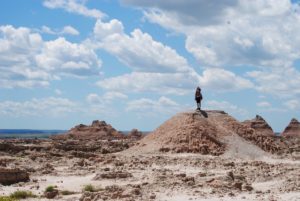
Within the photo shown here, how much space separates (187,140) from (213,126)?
8.49 ft

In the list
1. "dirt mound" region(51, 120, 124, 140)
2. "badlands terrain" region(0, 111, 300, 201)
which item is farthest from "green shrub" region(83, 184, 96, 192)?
"dirt mound" region(51, 120, 124, 140)

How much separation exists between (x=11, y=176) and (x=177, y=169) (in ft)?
26.9

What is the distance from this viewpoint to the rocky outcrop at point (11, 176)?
20375 mm

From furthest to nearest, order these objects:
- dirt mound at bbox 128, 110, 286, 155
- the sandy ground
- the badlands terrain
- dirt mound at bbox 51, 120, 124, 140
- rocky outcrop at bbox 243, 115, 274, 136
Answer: dirt mound at bbox 51, 120, 124, 140, rocky outcrop at bbox 243, 115, 274, 136, dirt mound at bbox 128, 110, 286, 155, the badlands terrain, the sandy ground

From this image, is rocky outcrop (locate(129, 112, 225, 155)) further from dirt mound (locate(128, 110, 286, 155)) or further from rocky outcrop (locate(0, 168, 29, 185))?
rocky outcrop (locate(0, 168, 29, 185))

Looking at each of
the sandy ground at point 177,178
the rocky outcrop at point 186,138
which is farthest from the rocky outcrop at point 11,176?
the rocky outcrop at point 186,138

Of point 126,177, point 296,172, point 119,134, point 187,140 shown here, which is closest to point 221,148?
point 187,140

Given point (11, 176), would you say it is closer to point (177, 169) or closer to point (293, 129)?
point (177, 169)

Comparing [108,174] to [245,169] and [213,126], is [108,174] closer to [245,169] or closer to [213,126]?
[245,169]

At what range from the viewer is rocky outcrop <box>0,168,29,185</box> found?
20375 millimetres

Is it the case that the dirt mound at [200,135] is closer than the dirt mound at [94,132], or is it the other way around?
the dirt mound at [200,135]

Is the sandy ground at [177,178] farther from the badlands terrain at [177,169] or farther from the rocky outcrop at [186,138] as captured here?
the rocky outcrop at [186,138]

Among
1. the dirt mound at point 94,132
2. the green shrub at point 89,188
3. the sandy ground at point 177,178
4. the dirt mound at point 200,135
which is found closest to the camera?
the sandy ground at point 177,178

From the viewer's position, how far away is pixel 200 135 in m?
31.6
